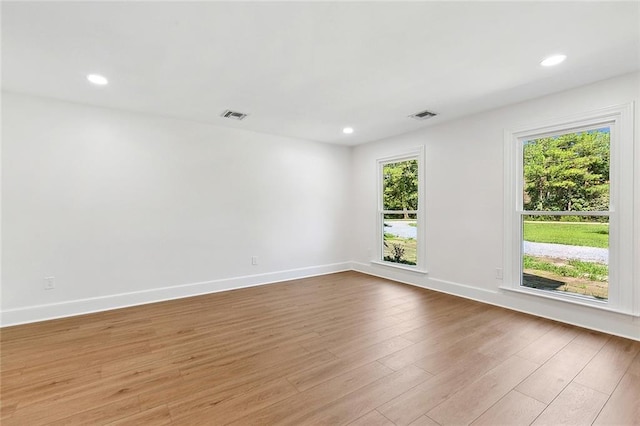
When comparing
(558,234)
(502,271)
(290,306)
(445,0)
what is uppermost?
(445,0)

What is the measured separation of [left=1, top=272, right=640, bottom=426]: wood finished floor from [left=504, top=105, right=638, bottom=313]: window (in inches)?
19.2

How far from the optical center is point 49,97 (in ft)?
10.6

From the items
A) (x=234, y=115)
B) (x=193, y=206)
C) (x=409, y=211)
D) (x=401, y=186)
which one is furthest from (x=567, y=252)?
(x=193, y=206)

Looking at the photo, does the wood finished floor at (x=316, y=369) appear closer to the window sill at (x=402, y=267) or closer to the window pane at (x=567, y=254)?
the window pane at (x=567, y=254)

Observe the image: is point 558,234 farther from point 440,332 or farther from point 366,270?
point 366,270

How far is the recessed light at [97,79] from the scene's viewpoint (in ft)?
8.95

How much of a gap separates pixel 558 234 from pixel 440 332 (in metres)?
1.84

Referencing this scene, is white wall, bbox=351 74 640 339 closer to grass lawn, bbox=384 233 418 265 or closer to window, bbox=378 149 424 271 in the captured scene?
window, bbox=378 149 424 271

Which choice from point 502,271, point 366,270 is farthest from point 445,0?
point 366,270

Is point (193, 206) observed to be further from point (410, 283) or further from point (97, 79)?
point (410, 283)

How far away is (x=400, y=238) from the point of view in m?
5.12

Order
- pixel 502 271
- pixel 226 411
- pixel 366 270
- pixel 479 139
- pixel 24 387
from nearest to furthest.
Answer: pixel 226 411 → pixel 24 387 → pixel 502 271 → pixel 479 139 → pixel 366 270

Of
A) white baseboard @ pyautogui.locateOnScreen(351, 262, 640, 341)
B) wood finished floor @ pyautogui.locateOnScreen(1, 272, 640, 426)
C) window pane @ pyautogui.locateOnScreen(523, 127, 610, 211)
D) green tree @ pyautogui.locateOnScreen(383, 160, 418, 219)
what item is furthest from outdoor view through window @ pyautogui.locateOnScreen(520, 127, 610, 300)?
green tree @ pyautogui.locateOnScreen(383, 160, 418, 219)

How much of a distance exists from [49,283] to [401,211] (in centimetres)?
499
